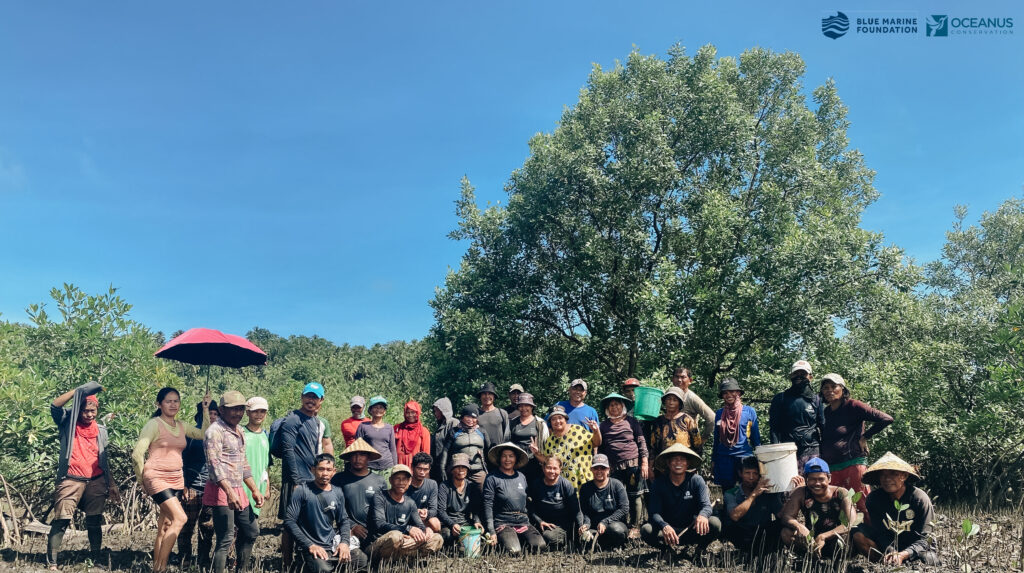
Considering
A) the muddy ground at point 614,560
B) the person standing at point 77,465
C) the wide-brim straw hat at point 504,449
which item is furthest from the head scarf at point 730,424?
the person standing at point 77,465

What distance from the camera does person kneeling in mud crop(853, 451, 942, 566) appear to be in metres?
6.25

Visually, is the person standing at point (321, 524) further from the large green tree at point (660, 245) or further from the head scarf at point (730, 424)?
the large green tree at point (660, 245)

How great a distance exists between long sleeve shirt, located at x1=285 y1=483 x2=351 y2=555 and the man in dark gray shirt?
1.43 feet

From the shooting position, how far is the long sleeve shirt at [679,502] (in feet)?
23.1

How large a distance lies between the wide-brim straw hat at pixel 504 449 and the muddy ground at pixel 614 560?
1150 millimetres

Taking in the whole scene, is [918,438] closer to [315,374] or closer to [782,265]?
[782,265]

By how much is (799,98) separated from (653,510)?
15628 mm

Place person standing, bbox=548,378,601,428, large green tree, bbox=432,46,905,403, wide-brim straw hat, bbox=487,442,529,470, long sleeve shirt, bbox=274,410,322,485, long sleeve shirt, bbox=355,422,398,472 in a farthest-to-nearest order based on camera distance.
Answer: large green tree, bbox=432,46,905,403 → person standing, bbox=548,378,601,428 → long sleeve shirt, bbox=355,422,398,472 → wide-brim straw hat, bbox=487,442,529,470 → long sleeve shirt, bbox=274,410,322,485

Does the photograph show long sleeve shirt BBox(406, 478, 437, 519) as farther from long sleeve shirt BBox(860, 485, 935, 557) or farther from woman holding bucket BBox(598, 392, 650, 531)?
long sleeve shirt BBox(860, 485, 935, 557)

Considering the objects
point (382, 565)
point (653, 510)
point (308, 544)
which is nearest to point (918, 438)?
point (653, 510)

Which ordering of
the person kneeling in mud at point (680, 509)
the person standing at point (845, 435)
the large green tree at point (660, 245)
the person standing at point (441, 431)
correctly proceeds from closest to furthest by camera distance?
the person kneeling in mud at point (680, 509) → the person standing at point (845, 435) → the person standing at point (441, 431) → the large green tree at point (660, 245)

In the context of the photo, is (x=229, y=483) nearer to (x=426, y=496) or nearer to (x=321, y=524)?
(x=321, y=524)

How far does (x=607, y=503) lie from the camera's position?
770 cm

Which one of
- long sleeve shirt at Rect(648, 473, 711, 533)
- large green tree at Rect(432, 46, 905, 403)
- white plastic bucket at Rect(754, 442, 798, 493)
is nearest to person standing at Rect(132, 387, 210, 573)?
long sleeve shirt at Rect(648, 473, 711, 533)
